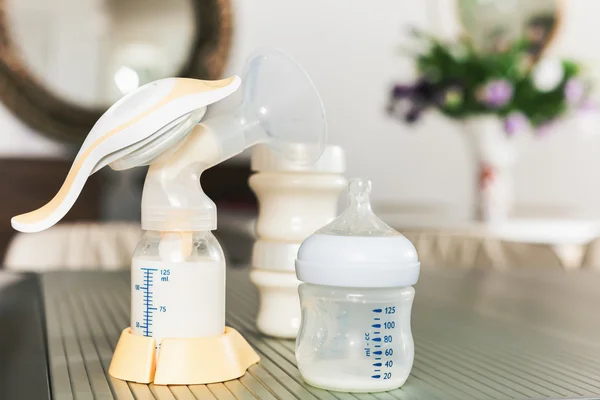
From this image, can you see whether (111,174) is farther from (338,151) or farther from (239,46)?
(338,151)

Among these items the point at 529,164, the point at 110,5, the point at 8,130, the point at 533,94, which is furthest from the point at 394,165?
the point at 8,130

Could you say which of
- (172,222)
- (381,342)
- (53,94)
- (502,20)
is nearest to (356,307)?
(381,342)

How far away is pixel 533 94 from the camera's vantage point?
2.17m

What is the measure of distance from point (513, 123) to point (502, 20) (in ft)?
2.61

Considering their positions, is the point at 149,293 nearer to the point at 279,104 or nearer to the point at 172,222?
the point at 172,222

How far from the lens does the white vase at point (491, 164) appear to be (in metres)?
2.14

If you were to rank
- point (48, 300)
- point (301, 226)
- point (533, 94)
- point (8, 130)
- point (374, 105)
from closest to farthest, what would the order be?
1. point (301, 226)
2. point (48, 300)
3. point (533, 94)
4. point (8, 130)
5. point (374, 105)

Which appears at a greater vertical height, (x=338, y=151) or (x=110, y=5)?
(x=110, y=5)

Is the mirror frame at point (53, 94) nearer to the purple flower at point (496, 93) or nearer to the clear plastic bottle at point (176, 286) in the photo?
the purple flower at point (496, 93)

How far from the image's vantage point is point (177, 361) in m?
0.49

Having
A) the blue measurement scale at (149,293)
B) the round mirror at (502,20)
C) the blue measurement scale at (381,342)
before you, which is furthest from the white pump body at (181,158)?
the round mirror at (502,20)

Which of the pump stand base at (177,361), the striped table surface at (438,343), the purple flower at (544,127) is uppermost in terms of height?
the purple flower at (544,127)

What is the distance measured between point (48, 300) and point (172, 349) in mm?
370

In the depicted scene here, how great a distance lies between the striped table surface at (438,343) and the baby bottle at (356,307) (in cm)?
1
